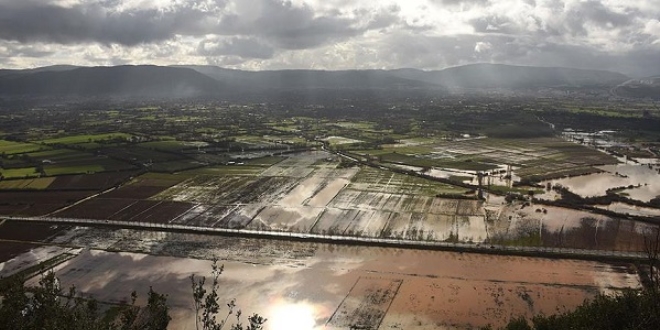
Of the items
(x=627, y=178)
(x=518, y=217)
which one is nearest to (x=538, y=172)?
(x=627, y=178)

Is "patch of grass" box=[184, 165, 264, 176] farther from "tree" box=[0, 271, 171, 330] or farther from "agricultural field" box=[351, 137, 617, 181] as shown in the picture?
"tree" box=[0, 271, 171, 330]

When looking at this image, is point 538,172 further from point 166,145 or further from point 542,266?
point 166,145

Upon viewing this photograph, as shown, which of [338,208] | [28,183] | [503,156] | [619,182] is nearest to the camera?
[338,208]

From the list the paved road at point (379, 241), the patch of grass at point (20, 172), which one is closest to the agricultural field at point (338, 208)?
the paved road at point (379, 241)

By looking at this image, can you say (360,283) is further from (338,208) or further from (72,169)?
(72,169)

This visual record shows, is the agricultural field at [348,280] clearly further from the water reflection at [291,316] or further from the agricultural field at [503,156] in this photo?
the agricultural field at [503,156]

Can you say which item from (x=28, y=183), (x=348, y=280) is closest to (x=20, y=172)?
(x=28, y=183)
